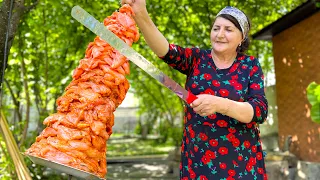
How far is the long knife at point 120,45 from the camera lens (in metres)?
1.46

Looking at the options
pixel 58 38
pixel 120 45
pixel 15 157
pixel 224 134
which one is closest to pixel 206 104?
pixel 224 134

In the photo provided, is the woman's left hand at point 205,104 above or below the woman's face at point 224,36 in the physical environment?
below

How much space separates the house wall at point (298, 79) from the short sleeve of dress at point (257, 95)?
510 centimetres

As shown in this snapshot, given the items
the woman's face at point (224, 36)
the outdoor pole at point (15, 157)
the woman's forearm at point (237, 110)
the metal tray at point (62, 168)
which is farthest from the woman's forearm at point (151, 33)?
the outdoor pole at point (15, 157)

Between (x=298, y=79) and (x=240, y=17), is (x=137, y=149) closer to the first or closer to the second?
(x=298, y=79)

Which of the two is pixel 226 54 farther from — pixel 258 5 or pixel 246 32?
pixel 258 5

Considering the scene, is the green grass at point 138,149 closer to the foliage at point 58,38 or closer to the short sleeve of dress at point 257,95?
the foliage at point 58,38

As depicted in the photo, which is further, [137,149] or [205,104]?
[137,149]

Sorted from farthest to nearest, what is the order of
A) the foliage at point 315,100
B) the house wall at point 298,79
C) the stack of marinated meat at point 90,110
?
the house wall at point 298,79, the stack of marinated meat at point 90,110, the foliage at point 315,100

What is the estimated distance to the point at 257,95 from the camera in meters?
1.95

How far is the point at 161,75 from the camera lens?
1619 mm

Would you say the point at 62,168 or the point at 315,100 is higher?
the point at 315,100

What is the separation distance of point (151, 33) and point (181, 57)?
25 centimetres

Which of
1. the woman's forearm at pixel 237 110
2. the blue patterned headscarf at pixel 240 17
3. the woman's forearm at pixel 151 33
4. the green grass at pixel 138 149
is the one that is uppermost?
the blue patterned headscarf at pixel 240 17
